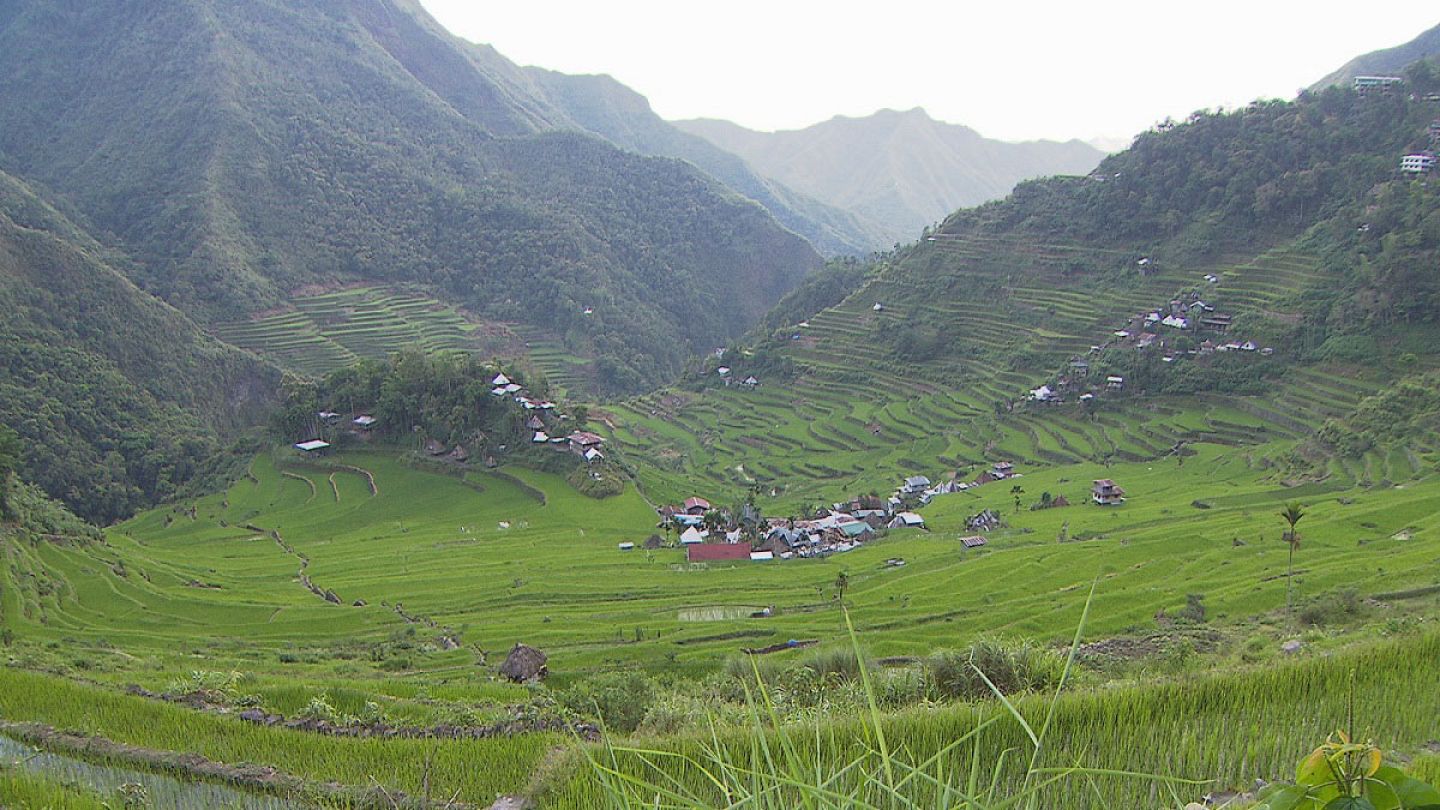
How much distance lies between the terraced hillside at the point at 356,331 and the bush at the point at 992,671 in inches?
2819

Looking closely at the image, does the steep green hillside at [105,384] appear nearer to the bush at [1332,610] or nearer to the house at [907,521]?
the house at [907,521]

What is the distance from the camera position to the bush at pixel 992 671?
6.31 metres

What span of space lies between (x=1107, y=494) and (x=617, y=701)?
3308 centimetres

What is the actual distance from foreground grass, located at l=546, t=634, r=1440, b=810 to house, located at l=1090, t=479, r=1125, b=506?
33580 millimetres

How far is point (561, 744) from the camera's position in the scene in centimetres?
514

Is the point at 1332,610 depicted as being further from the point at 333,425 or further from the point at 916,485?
the point at 333,425

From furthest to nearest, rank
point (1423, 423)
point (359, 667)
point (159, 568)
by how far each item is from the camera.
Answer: point (1423, 423), point (159, 568), point (359, 667)

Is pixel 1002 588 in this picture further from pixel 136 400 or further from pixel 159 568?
pixel 136 400

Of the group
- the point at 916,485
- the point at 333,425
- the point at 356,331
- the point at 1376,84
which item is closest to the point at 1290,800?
the point at 916,485

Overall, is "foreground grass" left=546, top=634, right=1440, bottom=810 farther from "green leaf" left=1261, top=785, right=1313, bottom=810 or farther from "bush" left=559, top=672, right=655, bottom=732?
"bush" left=559, top=672, right=655, bottom=732

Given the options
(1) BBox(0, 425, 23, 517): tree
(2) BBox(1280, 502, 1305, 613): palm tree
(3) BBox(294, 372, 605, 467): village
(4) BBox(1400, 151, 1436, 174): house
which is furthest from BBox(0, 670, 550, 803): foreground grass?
(4) BBox(1400, 151, 1436, 174): house

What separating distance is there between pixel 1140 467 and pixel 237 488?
4812 cm

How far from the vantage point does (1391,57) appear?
106312 millimetres

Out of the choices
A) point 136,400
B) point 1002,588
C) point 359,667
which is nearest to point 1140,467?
point 1002,588
